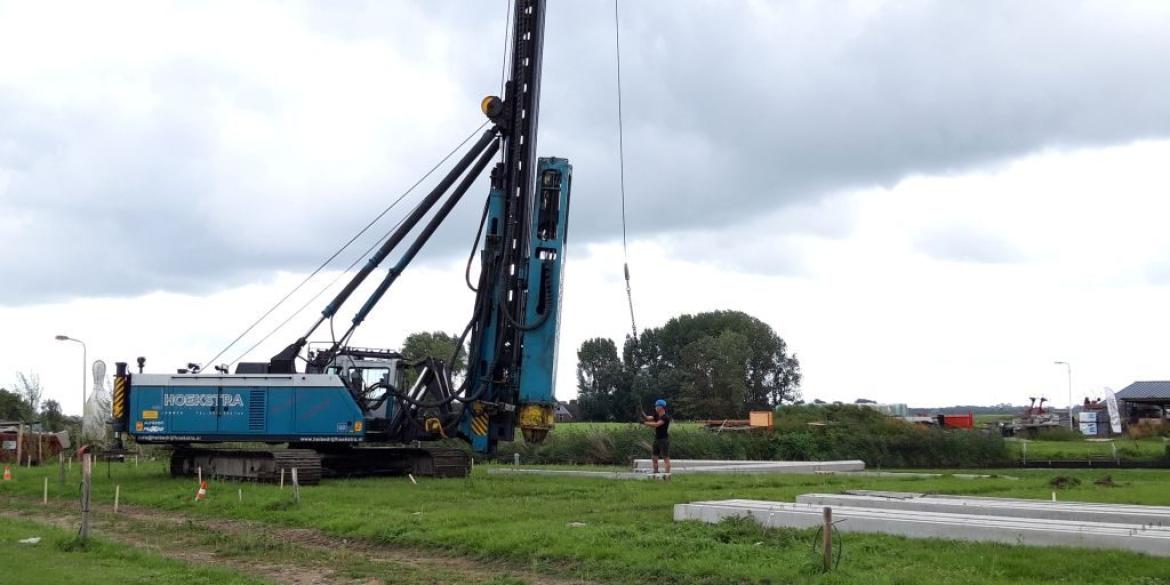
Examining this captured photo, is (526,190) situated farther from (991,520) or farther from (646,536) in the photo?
(991,520)

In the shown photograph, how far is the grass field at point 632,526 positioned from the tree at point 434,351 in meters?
2.87

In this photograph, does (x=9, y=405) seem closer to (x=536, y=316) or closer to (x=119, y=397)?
(x=119, y=397)

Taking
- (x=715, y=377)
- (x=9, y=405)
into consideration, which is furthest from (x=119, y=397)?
(x=715, y=377)

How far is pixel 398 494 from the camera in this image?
21.3 metres

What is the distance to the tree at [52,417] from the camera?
5469 cm

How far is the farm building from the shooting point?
63.9 meters

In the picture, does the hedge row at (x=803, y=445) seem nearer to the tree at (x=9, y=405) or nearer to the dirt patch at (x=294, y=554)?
the dirt patch at (x=294, y=554)

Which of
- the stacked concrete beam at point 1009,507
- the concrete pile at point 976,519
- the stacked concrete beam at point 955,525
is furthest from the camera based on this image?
the stacked concrete beam at point 1009,507

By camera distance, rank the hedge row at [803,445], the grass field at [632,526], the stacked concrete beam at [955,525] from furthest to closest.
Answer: the hedge row at [803,445] → the stacked concrete beam at [955,525] → the grass field at [632,526]

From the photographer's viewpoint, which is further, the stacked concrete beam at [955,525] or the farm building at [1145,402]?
the farm building at [1145,402]

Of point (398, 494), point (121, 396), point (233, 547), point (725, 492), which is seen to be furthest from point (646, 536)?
point (121, 396)

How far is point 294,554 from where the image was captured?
48.2 feet

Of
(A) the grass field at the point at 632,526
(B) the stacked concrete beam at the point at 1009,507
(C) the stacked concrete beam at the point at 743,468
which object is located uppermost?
(B) the stacked concrete beam at the point at 1009,507

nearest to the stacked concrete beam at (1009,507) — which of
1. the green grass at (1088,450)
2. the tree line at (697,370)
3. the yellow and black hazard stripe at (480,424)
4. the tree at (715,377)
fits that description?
the yellow and black hazard stripe at (480,424)
